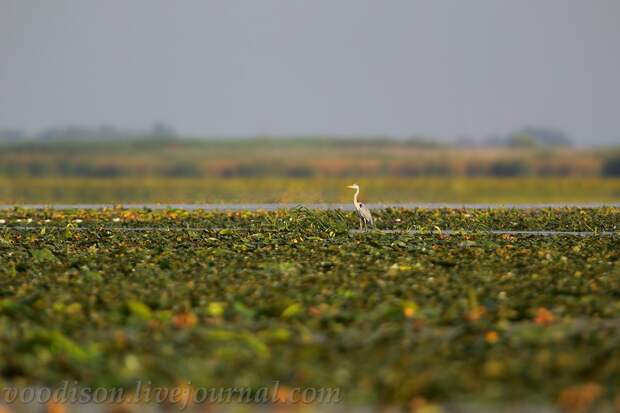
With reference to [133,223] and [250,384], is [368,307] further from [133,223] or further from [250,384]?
[133,223]

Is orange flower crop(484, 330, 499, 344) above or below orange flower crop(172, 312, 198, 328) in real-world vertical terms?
above

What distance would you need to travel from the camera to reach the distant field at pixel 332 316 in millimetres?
10086

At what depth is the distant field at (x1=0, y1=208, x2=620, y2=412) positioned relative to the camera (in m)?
10.1

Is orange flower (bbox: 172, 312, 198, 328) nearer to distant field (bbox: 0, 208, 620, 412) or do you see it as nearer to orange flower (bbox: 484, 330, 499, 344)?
distant field (bbox: 0, 208, 620, 412)

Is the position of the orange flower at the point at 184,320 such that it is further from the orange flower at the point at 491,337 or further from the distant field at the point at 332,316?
the orange flower at the point at 491,337

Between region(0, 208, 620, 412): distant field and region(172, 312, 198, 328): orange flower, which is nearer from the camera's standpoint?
region(0, 208, 620, 412): distant field

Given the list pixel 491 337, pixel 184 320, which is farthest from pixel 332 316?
pixel 491 337

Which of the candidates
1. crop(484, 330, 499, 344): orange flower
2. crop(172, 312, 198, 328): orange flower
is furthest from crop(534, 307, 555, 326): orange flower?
crop(172, 312, 198, 328): orange flower

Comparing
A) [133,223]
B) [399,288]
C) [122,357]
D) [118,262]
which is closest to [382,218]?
[133,223]

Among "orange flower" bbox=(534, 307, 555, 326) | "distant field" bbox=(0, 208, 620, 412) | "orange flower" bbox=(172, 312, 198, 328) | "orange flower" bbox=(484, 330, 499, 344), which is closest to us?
"distant field" bbox=(0, 208, 620, 412)

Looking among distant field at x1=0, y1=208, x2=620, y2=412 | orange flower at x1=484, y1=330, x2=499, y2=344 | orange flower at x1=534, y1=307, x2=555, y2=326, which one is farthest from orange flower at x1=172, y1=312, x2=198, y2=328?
orange flower at x1=534, y1=307, x2=555, y2=326

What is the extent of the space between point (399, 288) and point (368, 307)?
1.47 metres

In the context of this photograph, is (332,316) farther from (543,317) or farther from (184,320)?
(543,317)

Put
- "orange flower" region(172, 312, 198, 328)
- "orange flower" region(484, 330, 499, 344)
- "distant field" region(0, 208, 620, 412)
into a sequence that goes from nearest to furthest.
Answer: "distant field" region(0, 208, 620, 412), "orange flower" region(484, 330, 499, 344), "orange flower" region(172, 312, 198, 328)
